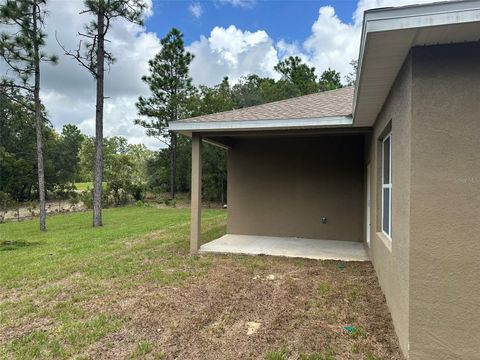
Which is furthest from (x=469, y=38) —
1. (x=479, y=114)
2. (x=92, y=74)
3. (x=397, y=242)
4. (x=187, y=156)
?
(x=187, y=156)

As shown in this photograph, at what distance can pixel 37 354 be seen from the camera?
9.90ft

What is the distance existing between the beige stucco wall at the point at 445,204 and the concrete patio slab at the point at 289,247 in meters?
3.90

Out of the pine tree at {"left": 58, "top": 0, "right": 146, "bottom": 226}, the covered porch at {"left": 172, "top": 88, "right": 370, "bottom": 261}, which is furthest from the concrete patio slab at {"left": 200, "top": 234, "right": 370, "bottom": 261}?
the pine tree at {"left": 58, "top": 0, "right": 146, "bottom": 226}

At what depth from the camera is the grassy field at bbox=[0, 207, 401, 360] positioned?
310cm

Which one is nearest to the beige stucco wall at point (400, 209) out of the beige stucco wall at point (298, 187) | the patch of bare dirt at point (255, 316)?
the patch of bare dirt at point (255, 316)

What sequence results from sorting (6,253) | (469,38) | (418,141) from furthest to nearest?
(6,253)
(418,141)
(469,38)

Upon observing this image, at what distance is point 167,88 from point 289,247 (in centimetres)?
1861

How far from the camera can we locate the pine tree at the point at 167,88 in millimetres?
22922

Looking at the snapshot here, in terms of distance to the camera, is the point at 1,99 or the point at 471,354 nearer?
the point at 471,354

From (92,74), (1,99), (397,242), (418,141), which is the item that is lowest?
(397,242)

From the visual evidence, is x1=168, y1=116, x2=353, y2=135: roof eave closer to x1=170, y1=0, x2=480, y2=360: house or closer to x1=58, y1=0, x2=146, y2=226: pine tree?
x1=170, y1=0, x2=480, y2=360: house

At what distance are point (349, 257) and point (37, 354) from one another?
5.41 metres

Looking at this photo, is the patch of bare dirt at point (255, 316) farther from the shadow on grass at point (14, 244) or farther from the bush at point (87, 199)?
the bush at point (87, 199)

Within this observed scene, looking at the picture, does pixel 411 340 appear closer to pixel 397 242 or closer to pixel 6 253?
pixel 397 242
